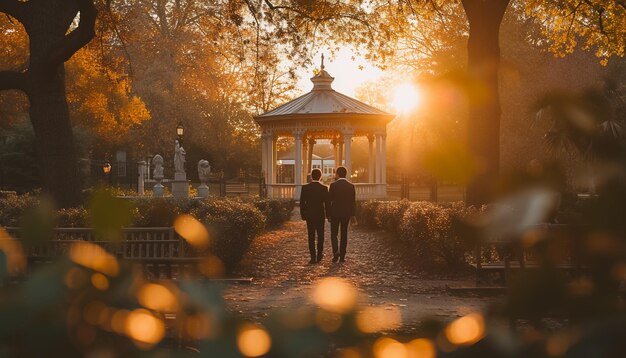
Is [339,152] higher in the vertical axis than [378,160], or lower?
higher

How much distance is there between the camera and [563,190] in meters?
1.25

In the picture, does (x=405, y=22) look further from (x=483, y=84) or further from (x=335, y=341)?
(x=335, y=341)

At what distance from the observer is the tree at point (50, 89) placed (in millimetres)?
14195

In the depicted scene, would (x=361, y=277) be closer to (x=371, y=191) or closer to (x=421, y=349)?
(x=421, y=349)

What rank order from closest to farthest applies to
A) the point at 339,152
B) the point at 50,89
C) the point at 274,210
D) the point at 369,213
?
the point at 50,89
the point at 369,213
the point at 274,210
the point at 339,152

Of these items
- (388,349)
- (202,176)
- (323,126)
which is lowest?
(388,349)

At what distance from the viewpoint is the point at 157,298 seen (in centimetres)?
120

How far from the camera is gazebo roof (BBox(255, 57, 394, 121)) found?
3133cm

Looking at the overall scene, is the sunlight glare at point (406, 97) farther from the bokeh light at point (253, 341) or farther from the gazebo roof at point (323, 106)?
the bokeh light at point (253, 341)

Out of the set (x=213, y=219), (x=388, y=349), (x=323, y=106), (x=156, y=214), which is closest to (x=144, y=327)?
(x=388, y=349)

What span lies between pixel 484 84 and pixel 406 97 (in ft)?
95.4

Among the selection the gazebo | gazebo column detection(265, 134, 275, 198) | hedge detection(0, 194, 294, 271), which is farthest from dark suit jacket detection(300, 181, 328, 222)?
gazebo column detection(265, 134, 275, 198)

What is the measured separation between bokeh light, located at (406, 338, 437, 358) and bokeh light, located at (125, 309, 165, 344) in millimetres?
365

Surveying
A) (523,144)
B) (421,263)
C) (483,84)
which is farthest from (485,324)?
(523,144)
